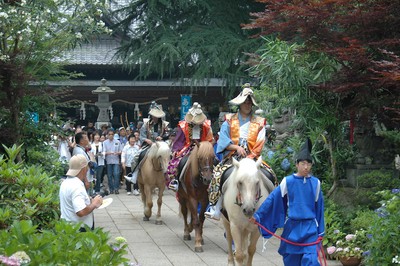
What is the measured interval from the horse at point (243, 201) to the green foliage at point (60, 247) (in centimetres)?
330

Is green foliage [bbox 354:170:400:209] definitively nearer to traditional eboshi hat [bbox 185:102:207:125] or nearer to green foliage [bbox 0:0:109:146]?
traditional eboshi hat [bbox 185:102:207:125]

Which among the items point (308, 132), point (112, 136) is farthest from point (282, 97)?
point (112, 136)

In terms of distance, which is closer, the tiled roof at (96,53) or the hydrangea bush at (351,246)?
the hydrangea bush at (351,246)

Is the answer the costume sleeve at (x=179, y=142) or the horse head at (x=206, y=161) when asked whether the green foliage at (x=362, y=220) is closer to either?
the horse head at (x=206, y=161)

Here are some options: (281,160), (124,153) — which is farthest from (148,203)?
(124,153)

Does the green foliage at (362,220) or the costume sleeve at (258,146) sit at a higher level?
the costume sleeve at (258,146)

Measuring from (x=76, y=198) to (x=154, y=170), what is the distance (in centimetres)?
808

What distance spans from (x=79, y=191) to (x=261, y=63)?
584 cm

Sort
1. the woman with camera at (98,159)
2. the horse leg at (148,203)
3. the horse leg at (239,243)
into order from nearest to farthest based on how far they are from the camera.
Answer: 1. the horse leg at (239,243)
2. the horse leg at (148,203)
3. the woman with camera at (98,159)

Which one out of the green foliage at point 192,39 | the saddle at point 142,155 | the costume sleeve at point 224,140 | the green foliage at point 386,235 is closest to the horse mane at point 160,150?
the saddle at point 142,155

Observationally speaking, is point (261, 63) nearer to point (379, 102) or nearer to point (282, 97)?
point (282, 97)

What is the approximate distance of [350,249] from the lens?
10375mm

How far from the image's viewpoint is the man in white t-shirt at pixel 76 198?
7.41 metres

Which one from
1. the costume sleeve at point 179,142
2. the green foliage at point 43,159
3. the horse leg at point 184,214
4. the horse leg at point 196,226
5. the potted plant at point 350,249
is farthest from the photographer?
the costume sleeve at point 179,142
